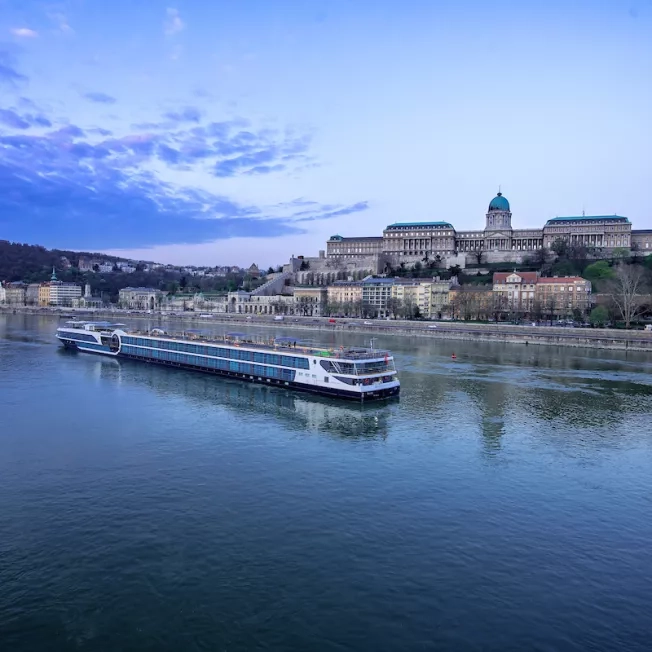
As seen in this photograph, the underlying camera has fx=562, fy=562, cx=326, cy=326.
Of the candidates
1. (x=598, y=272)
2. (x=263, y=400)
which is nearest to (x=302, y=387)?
(x=263, y=400)

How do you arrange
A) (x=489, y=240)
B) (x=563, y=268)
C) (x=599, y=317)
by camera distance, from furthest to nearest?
(x=489, y=240)
(x=563, y=268)
(x=599, y=317)

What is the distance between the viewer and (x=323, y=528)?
38.9ft

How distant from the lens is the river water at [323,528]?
8.62m

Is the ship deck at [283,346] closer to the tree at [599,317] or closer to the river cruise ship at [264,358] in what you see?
the river cruise ship at [264,358]

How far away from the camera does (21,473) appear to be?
14.7 m

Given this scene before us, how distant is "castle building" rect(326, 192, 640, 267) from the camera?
97188 mm

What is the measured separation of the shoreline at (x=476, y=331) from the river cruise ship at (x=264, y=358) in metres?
27.1

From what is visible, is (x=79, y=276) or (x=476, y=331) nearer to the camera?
(x=476, y=331)

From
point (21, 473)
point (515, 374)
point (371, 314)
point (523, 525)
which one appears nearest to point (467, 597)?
point (523, 525)

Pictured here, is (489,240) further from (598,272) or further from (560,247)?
(598,272)

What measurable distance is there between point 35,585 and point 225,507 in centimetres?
425

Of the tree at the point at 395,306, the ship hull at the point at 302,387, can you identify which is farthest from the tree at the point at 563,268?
the ship hull at the point at 302,387

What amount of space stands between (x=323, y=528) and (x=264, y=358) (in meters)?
18.7

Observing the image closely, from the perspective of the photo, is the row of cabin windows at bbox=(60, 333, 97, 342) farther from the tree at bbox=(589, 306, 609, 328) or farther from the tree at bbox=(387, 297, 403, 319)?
the tree at bbox=(589, 306, 609, 328)
